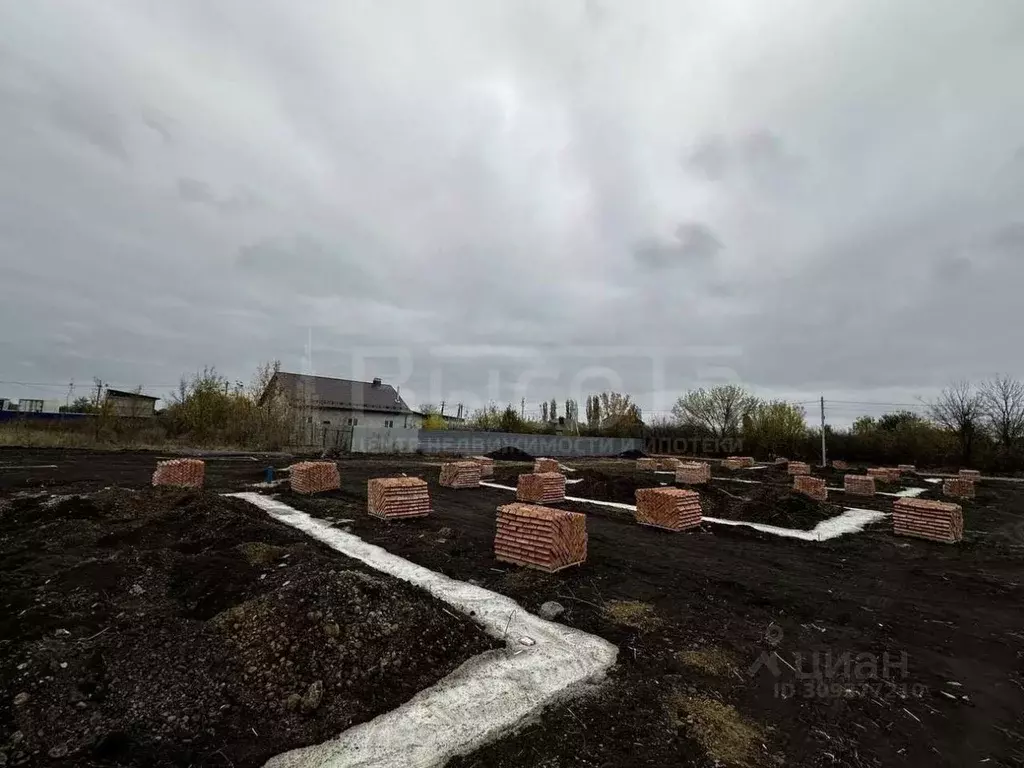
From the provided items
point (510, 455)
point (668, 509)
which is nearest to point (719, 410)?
point (510, 455)

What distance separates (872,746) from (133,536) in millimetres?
10194

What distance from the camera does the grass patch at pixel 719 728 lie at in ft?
11.1

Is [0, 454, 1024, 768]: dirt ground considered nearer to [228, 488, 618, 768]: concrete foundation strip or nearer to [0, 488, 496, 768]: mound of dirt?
[228, 488, 618, 768]: concrete foundation strip

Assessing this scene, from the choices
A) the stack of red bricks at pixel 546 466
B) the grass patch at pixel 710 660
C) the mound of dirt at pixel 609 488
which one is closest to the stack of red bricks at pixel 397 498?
the mound of dirt at pixel 609 488

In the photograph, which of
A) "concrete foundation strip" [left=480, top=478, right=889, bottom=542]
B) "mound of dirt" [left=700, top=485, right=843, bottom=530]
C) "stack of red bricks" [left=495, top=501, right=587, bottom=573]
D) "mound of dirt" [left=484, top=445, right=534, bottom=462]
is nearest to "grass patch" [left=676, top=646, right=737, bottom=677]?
"stack of red bricks" [left=495, top=501, right=587, bottom=573]

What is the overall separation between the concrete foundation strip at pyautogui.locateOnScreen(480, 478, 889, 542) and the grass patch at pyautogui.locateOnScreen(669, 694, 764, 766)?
308 inches

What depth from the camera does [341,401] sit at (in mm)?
42531

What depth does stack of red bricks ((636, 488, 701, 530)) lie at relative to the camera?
35.5 feet

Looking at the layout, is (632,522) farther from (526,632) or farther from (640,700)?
(640,700)

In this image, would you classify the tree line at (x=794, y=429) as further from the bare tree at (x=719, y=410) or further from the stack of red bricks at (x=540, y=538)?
the stack of red bricks at (x=540, y=538)

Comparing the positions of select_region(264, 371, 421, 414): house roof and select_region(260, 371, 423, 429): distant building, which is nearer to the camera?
select_region(260, 371, 423, 429): distant building

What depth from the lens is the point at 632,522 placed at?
1175cm

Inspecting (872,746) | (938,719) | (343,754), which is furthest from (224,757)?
(938,719)

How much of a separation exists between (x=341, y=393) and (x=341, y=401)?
64.4 inches
